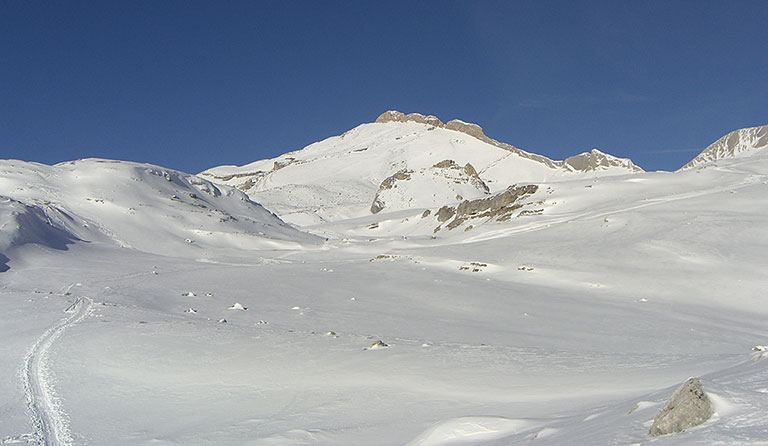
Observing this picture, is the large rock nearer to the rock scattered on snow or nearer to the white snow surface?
the rock scattered on snow

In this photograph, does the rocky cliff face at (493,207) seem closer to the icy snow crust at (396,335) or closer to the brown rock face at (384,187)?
the icy snow crust at (396,335)

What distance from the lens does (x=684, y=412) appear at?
14.6ft

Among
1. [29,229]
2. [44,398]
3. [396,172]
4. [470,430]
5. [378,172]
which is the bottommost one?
[470,430]

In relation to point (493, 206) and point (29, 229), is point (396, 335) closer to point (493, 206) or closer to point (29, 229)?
point (29, 229)

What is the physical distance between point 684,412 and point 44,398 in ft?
29.4

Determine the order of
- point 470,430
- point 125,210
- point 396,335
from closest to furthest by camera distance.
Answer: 1. point 470,430
2. point 396,335
3. point 125,210

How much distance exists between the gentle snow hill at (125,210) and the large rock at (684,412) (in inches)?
1258

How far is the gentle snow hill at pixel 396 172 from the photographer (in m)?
99.1

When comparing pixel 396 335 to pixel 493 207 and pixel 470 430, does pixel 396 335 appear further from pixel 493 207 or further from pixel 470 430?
pixel 493 207

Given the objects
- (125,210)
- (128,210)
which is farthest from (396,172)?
(125,210)

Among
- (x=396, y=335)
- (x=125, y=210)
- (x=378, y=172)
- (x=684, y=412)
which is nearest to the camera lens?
(x=684, y=412)

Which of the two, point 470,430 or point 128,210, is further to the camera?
point 128,210

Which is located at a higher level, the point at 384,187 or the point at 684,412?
the point at 384,187

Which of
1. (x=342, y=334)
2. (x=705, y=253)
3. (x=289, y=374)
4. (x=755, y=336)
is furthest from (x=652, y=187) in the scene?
(x=289, y=374)
